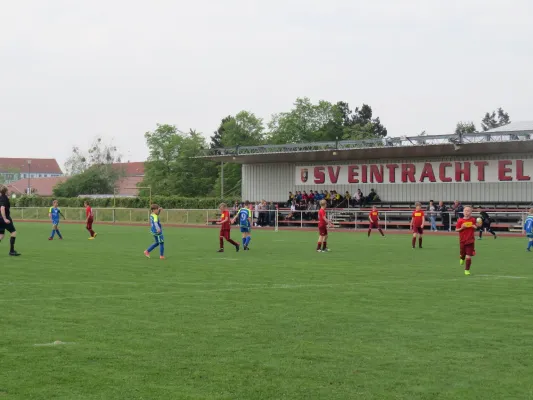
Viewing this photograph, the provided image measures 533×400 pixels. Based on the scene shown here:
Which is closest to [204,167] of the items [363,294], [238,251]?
[238,251]

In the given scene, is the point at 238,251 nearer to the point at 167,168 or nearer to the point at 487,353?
the point at 487,353

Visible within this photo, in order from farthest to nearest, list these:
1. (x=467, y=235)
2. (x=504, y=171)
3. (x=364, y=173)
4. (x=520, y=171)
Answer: (x=364, y=173) < (x=504, y=171) < (x=520, y=171) < (x=467, y=235)

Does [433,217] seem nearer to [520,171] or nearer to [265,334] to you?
[520,171]

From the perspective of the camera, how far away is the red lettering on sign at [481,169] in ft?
155

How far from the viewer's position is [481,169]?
1866 inches

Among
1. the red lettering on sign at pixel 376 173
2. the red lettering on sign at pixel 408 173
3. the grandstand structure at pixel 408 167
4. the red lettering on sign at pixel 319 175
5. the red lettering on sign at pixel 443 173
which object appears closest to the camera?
the grandstand structure at pixel 408 167

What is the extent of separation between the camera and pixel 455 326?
9.98 m

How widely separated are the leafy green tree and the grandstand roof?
5080cm

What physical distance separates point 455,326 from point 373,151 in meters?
40.0

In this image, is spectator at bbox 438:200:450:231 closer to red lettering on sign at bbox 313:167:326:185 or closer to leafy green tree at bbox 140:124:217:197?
red lettering on sign at bbox 313:167:326:185

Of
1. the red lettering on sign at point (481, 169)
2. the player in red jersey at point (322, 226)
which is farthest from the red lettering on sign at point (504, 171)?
the player in red jersey at point (322, 226)

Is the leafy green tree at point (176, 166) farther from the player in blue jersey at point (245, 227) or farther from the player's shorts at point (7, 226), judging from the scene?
the player's shorts at point (7, 226)

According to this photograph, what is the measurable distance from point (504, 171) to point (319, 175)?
13366mm

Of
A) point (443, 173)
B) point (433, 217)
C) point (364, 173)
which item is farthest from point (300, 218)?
point (433, 217)
